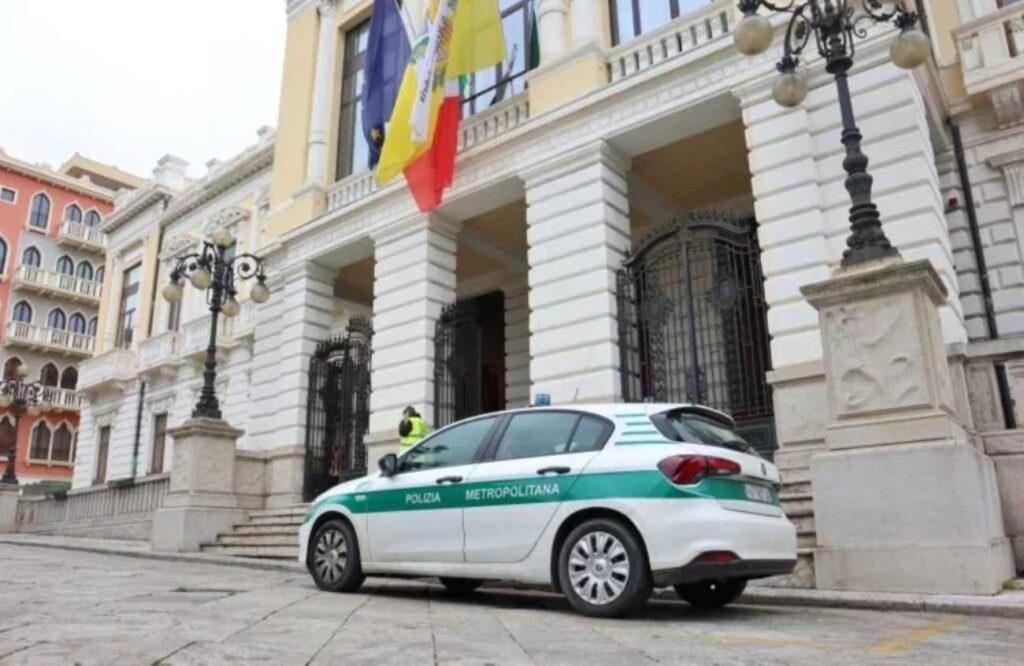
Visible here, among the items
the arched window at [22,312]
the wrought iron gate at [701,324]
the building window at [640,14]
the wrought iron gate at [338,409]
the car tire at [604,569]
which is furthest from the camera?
the arched window at [22,312]

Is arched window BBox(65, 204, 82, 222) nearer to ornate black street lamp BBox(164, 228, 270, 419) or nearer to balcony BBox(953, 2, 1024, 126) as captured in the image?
ornate black street lamp BBox(164, 228, 270, 419)

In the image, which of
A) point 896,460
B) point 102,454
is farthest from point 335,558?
point 102,454

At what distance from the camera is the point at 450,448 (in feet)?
22.6

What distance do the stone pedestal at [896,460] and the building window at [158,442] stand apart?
27.2 meters

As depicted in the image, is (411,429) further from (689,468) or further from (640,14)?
(640,14)

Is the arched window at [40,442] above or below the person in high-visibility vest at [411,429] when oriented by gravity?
above

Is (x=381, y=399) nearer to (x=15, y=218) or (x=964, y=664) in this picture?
(x=964, y=664)

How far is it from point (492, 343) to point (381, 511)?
1208 cm

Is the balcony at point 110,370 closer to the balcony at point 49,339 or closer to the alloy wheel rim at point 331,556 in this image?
the balcony at point 49,339

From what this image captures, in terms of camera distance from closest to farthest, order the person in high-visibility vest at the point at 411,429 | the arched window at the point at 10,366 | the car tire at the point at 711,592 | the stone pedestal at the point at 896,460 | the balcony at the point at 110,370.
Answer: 1. the car tire at the point at 711,592
2. the stone pedestal at the point at 896,460
3. the person in high-visibility vest at the point at 411,429
4. the balcony at the point at 110,370
5. the arched window at the point at 10,366

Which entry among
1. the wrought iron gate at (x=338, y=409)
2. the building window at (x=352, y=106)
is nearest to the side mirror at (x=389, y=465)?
the wrought iron gate at (x=338, y=409)

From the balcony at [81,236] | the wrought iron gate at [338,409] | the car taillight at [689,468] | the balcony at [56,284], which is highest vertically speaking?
the balcony at [81,236]

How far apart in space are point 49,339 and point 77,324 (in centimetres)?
252

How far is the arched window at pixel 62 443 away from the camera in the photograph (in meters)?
40.7
